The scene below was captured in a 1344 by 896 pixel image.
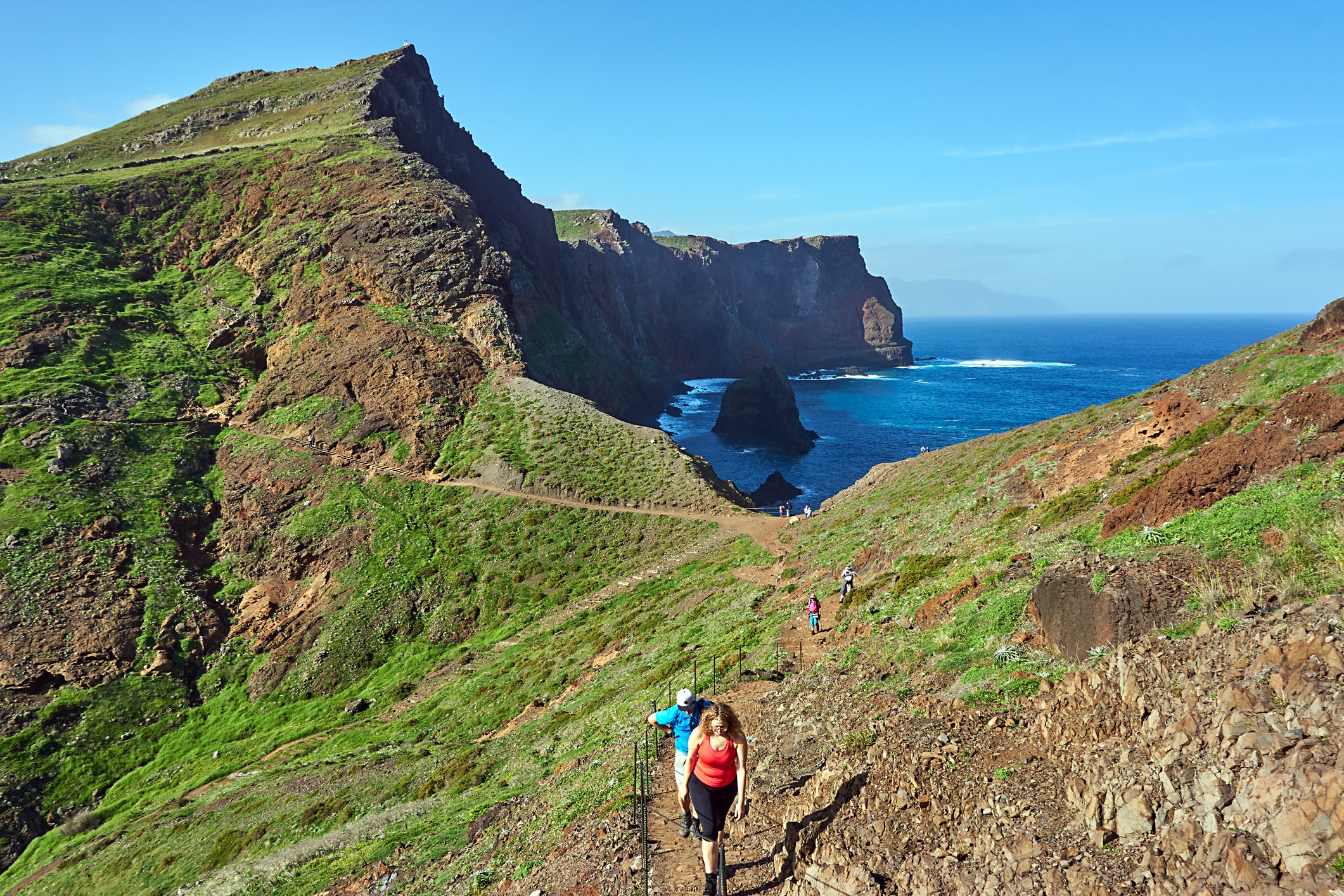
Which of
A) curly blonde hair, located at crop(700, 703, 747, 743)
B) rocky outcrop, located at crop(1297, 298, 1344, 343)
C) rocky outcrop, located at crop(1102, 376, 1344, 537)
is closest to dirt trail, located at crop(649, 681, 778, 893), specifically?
curly blonde hair, located at crop(700, 703, 747, 743)

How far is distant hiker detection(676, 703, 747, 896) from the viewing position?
787cm

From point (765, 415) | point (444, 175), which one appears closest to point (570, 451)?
point (444, 175)

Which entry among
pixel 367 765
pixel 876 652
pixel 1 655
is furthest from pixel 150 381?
pixel 876 652

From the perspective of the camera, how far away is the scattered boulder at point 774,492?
75438 mm

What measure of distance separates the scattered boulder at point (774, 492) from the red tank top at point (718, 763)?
218ft

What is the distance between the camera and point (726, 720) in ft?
25.9

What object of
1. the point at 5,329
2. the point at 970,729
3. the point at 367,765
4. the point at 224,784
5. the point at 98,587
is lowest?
the point at 224,784

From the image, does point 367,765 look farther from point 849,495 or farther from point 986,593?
point 849,495

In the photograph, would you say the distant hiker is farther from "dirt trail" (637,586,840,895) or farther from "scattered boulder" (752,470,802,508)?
"scattered boulder" (752,470,802,508)

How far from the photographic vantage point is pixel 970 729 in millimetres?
9750

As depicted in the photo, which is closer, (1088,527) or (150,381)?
(1088,527)

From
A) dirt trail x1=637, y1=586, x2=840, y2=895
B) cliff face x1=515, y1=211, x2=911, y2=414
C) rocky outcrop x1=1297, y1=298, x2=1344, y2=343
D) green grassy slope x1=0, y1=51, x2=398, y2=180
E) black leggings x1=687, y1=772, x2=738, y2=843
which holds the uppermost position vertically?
green grassy slope x1=0, y1=51, x2=398, y2=180

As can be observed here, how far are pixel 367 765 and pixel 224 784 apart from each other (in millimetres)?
8698

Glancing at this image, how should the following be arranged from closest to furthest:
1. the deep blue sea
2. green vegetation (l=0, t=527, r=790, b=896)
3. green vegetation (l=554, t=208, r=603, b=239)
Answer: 1. green vegetation (l=0, t=527, r=790, b=896)
2. the deep blue sea
3. green vegetation (l=554, t=208, r=603, b=239)
